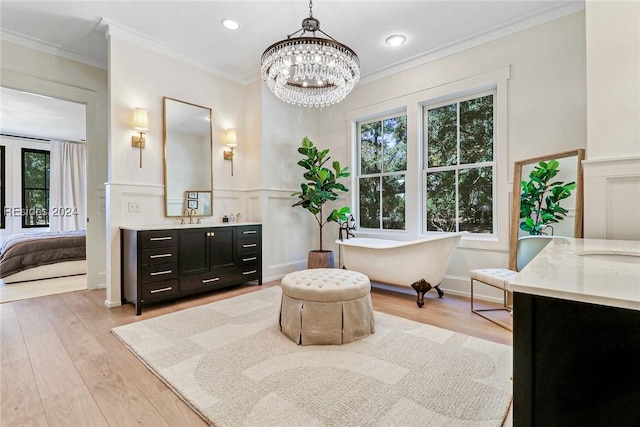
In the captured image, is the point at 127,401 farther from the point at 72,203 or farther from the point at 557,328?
the point at 72,203

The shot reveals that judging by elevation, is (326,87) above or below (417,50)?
below

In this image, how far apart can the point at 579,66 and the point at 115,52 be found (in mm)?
4806

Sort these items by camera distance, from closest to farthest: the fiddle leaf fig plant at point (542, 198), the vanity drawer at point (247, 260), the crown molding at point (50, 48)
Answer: the fiddle leaf fig plant at point (542, 198)
the crown molding at point (50, 48)
the vanity drawer at point (247, 260)

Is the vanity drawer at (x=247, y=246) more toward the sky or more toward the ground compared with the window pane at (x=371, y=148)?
more toward the ground

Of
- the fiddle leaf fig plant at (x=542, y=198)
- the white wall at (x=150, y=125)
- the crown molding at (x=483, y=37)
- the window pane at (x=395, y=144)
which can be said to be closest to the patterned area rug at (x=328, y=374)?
the white wall at (x=150, y=125)

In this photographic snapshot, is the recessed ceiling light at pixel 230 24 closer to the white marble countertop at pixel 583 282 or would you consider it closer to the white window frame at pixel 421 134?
the white window frame at pixel 421 134

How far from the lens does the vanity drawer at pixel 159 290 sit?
9.81 feet

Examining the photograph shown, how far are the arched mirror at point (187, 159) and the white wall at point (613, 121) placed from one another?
397cm

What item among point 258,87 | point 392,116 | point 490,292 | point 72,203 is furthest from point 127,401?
point 72,203

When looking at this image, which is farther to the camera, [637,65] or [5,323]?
[5,323]

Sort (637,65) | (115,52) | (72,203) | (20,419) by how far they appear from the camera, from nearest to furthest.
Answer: (20,419)
(637,65)
(115,52)
(72,203)

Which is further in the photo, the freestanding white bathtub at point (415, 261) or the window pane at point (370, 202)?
the window pane at point (370, 202)

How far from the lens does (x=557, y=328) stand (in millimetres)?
663

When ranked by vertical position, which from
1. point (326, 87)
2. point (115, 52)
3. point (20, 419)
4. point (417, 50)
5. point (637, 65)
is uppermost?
point (417, 50)
